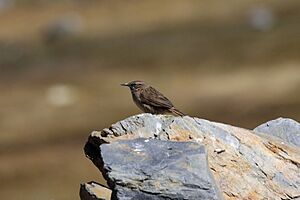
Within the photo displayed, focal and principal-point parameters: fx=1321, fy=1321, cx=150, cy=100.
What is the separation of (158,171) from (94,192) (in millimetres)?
917

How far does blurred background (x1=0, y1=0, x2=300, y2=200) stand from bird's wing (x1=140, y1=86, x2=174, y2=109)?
730 cm

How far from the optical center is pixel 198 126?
9.80m

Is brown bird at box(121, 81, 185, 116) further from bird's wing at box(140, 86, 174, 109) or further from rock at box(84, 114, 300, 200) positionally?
rock at box(84, 114, 300, 200)

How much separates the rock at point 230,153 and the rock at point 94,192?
0.20 metres

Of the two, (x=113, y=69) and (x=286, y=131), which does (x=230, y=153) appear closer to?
(x=286, y=131)

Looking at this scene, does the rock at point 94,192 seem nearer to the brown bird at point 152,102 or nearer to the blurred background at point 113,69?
the brown bird at point 152,102

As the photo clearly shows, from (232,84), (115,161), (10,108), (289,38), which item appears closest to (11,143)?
(10,108)

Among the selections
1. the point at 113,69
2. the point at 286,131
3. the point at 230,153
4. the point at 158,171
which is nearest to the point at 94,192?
the point at 158,171

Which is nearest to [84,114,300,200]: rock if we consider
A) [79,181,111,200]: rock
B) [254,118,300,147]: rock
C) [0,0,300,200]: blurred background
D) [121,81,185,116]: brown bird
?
[79,181,111,200]: rock

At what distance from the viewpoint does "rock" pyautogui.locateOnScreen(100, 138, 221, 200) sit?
8.84 m

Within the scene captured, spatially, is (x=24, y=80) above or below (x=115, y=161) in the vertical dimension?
below

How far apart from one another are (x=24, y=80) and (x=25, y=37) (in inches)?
253

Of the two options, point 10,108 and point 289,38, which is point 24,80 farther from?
point 289,38

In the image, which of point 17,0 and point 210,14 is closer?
point 210,14
